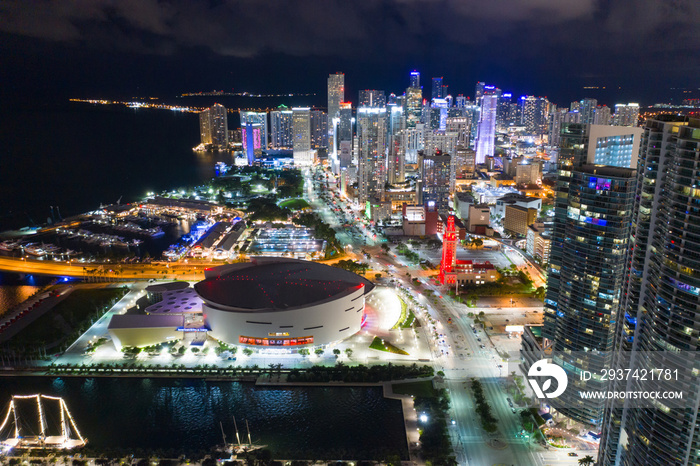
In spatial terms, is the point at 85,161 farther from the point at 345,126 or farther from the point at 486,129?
the point at 486,129

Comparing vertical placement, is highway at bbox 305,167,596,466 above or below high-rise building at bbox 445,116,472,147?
below

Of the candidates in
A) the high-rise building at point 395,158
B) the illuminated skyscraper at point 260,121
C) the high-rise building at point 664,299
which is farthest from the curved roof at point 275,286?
the illuminated skyscraper at point 260,121

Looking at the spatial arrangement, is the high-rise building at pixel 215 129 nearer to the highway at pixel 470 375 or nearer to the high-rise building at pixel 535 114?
the high-rise building at pixel 535 114

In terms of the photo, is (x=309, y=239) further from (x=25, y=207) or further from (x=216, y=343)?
(x=25, y=207)

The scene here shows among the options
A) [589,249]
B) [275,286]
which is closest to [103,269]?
[275,286]

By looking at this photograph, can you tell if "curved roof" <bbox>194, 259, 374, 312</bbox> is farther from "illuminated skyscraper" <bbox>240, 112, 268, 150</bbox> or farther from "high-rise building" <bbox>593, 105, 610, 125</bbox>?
"illuminated skyscraper" <bbox>240, 112, 268, 150</bbox>

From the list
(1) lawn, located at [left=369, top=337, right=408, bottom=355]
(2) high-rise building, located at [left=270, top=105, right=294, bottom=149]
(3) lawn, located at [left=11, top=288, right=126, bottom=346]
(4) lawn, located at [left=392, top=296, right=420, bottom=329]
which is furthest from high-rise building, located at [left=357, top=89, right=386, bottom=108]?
(1) lawn, located at [left=369, top=337, right=408, bottom=355]
